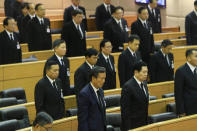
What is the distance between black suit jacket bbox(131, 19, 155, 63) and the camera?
8156mm

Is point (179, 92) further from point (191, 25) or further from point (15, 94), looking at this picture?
point (191, 25)

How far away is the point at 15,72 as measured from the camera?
7125 millimetres

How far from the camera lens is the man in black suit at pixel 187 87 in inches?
226

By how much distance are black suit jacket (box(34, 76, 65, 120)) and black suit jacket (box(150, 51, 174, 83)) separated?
2.28m

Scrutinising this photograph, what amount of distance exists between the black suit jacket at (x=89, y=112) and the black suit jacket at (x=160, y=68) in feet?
8.26

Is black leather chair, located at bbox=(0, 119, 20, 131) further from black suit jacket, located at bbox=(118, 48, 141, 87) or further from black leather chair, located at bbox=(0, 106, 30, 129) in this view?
black suit jacket, located at bbox=(118, 48, 141, 87)

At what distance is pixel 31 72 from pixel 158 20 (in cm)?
324

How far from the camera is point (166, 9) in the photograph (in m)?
11.1

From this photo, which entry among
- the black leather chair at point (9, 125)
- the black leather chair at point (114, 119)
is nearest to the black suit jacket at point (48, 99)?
the black leather chair at point (9, 125)

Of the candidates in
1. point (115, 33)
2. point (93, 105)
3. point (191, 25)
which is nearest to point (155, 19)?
point (191, 25)

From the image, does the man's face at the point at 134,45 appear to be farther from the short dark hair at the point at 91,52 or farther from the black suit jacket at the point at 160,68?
the short dark hair at the point at 91,52

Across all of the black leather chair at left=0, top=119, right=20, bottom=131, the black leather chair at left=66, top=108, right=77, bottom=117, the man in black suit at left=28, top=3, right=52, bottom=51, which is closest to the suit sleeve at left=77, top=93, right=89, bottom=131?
the black leather chair at left=0, top=119, right=20, bottom=131

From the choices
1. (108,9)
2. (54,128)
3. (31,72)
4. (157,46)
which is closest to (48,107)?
(54,128)

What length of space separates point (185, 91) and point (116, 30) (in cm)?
277
